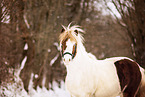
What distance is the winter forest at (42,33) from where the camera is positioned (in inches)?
301

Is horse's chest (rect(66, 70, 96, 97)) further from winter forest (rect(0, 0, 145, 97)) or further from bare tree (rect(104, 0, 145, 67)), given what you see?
bare tree (rect(104, 0, 145, 67))

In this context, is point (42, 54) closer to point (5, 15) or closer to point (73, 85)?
point (5, 15)

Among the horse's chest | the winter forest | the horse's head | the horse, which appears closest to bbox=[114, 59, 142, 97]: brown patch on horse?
the horse

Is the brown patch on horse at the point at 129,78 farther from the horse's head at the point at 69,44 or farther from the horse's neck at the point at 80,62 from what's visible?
the horse's head at the point at 69,44

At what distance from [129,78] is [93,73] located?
1.14m

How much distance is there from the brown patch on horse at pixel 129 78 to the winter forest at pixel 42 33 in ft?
9.34

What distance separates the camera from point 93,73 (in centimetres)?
521

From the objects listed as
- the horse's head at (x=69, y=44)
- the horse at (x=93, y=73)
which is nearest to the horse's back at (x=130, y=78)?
the horse at (x=93, y=73)

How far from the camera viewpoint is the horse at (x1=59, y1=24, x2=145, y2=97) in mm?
4945

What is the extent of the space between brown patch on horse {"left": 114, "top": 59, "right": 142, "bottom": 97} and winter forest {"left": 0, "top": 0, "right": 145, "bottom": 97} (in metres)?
2.85

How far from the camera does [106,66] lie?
5.61m

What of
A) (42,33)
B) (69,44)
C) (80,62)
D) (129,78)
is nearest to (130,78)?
(129,78)

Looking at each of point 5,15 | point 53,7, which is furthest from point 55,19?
point 5,15

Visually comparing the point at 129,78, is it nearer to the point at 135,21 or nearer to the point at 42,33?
the point at 135,21
